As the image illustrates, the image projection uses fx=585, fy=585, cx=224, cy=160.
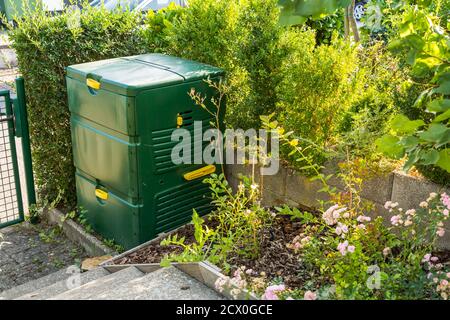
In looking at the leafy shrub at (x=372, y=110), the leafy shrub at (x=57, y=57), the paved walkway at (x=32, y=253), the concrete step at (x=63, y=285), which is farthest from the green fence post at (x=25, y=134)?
the leafy shrub at (x=372, y=110)

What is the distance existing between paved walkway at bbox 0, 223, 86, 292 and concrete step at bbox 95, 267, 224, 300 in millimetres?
1544

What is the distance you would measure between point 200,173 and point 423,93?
243 cm

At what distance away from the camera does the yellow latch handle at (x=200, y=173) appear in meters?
4.54

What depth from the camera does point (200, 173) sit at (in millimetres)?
4605

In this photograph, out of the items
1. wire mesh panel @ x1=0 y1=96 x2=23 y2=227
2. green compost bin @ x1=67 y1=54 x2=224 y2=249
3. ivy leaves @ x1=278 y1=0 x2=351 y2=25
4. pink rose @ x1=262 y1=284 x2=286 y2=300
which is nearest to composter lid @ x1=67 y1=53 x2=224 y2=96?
green compost bin @ x1=67 y1=54 x2=224 y2=249

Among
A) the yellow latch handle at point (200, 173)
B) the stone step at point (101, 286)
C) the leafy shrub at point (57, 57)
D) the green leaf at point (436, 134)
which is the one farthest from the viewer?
the leafy shrub at point (57, 57)

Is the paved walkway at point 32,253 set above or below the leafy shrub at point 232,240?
below

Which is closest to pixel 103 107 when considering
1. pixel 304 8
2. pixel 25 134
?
pixel 25 134

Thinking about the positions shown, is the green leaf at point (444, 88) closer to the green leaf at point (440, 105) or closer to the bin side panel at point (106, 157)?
the green leaf at point (440, 105)

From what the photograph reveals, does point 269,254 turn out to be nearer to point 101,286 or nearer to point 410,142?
point 101,286

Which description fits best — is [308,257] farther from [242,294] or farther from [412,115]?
[412,115]

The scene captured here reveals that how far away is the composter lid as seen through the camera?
161 inches

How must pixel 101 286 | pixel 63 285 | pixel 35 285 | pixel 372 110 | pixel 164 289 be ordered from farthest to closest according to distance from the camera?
pixel 35 285 < pixel 63 285 < pixel 372 110 < pixel 101 286 < pixel 164 289

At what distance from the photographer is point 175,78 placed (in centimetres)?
420
